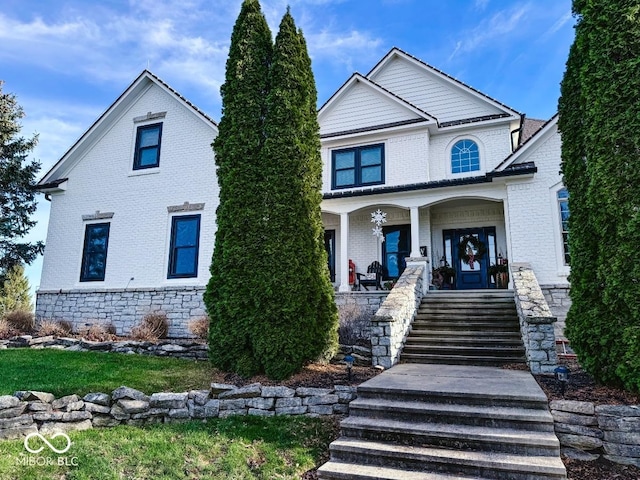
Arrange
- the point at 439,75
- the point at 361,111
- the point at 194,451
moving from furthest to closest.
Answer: the point at 439,75, the point at 361,111, the point at 194,451

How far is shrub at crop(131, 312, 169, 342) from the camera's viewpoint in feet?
32.1

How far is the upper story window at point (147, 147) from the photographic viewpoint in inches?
488

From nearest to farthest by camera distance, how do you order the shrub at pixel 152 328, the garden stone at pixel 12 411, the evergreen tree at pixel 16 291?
the garden stone at pixel 12 411, the shrub at pixel 152 328, the evergreen tree at pixel 16 291

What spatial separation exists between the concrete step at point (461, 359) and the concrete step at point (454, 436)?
9.31 feet

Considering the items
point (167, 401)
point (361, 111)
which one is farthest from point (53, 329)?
point (361, 111)

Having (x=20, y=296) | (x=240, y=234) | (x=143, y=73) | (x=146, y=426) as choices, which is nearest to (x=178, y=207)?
(x=143, y=73)

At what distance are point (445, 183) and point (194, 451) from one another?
9.27 metres

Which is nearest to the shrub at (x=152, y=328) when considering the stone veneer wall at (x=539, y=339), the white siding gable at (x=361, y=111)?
the stone veneer wall at (x=539, y=339)

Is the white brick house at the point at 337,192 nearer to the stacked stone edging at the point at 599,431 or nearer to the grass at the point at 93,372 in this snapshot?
the grass at the point at 93,372

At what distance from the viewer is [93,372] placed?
6.47 m

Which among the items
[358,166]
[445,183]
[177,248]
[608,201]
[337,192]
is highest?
[358,166]

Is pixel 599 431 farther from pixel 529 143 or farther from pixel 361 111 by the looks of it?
pixel 361 111

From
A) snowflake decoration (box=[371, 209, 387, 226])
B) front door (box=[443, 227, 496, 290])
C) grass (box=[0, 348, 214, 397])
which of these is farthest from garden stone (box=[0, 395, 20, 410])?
front door (box=[443, 227, 496, 290])


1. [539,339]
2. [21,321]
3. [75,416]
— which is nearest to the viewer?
[75,416]
